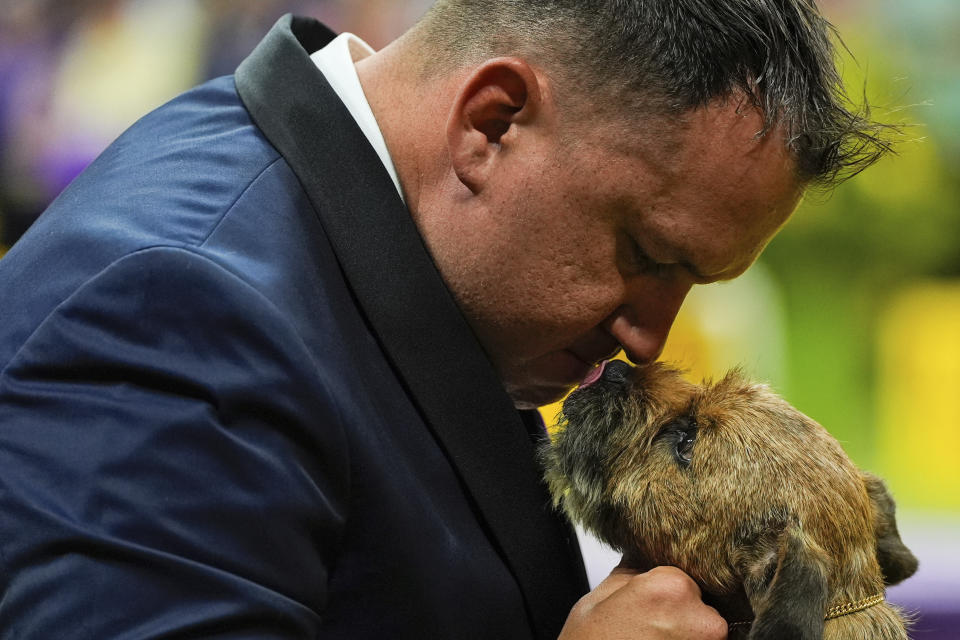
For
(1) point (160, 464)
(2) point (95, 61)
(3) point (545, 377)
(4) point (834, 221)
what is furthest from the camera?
(4) point (834, 221)

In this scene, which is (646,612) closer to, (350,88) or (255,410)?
(255,410)

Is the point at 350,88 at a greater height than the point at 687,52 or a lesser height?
lesser

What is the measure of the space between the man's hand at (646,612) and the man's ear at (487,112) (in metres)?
0.53

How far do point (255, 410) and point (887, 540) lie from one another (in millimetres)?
1065

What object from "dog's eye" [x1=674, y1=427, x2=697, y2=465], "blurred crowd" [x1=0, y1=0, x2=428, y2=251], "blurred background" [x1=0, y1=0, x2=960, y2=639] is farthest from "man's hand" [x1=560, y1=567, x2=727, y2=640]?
"blurred crowd" [x1=0, y1=0, x2=428, y2=251]

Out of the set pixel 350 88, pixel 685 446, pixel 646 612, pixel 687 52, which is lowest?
pixel 646 612

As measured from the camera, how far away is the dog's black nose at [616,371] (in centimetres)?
163

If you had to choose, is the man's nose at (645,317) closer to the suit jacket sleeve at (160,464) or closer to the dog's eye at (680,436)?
the dog's eye at (680,436)

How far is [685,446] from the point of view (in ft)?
5.15

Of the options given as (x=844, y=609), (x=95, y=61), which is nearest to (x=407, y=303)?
(x=844, y=609)

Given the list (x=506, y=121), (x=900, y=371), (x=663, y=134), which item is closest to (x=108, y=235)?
(x=506, y=121)

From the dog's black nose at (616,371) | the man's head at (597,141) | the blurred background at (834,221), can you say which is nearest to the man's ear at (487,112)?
the man's head at (597,141)

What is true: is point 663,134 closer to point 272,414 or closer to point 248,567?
point 272,414

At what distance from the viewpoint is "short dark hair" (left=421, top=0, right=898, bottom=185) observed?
4.05ft
